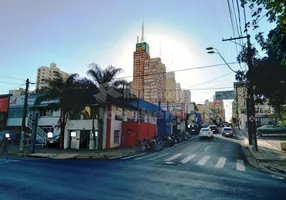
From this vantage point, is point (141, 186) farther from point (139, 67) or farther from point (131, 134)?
point (139, 67)

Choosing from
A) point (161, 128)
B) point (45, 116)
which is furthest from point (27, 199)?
point (161, 128)

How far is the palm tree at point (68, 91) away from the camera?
22.0 metres

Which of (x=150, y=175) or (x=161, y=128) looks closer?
(x=150, y=175)

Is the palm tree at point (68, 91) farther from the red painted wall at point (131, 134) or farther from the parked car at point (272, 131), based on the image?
the parked car at point (272, 131)

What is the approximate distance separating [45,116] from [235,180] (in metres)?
28.7

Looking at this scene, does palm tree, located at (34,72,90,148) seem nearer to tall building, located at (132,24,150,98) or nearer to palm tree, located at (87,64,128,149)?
palm tree, located at (87,64,128,149)

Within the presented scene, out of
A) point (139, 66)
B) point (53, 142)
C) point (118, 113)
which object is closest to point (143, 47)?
point (139, 66)

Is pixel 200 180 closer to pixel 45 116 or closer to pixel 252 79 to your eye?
pixel 252 79

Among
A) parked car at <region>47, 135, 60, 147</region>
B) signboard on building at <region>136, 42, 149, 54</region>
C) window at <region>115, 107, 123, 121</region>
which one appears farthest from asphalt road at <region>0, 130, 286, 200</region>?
signboard on building at <region>136, 42, 149, 54</region>

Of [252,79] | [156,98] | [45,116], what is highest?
[156,98]

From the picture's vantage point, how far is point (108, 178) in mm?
8297

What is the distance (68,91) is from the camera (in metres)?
22.5

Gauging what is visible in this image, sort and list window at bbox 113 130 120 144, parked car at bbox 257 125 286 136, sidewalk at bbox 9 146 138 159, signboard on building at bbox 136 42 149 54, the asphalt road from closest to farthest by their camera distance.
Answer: the asphalt road
sidewalk at bbox 9 146 138 159
window at bbox 113 130 120 144
parked car at bbox 257 125 286 136
signboard on building at bbox 136 42 149 54

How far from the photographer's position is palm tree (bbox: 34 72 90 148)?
72.2ft
